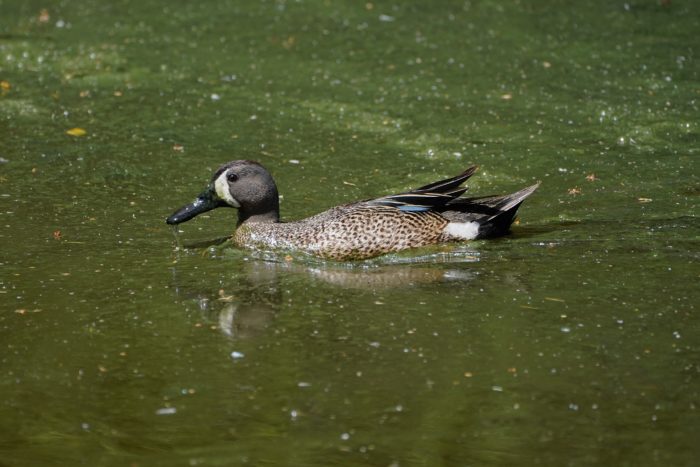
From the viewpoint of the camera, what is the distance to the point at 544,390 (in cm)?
623

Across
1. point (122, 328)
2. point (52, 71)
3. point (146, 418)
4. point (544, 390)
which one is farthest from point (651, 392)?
point (52, 71)

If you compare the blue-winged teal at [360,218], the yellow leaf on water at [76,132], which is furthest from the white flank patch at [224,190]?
the yellow leaf on water at [76,132]

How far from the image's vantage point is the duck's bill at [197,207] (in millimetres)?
9109

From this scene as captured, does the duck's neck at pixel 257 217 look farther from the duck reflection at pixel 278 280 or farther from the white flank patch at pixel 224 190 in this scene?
the duck reflection at pixel 278 280

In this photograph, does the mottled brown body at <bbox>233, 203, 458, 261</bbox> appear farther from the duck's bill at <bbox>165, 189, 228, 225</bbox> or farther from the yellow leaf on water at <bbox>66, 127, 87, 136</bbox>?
the yellow leaf on water at <bbox>66, 127, 87, 136</bbox>

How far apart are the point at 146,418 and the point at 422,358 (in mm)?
1534

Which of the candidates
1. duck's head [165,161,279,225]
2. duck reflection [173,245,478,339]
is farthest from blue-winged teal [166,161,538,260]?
duck reflection [173,245,478,339]

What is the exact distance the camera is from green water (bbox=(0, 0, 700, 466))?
5.91 metres

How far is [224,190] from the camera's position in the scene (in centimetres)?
920

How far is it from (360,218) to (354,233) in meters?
0.13

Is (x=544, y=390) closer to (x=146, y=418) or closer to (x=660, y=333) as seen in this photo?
(x=660, y=333)

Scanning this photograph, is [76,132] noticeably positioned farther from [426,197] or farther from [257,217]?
[426,197]

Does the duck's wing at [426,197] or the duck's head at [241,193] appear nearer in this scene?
the duck's wing at [426,197]

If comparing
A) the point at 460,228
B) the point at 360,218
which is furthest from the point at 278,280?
the point at 460,228
